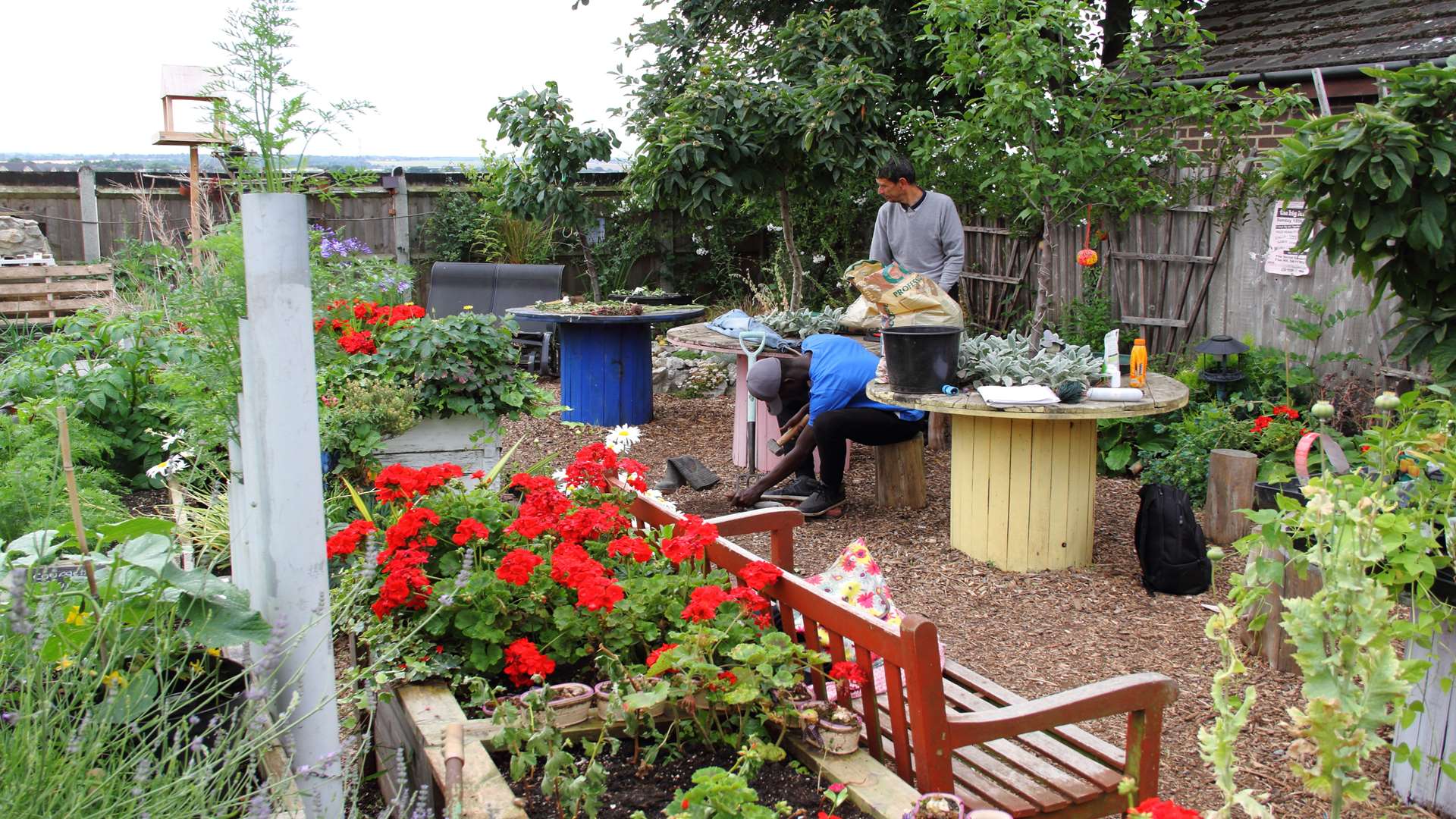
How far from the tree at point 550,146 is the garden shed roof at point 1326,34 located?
15.0 ft

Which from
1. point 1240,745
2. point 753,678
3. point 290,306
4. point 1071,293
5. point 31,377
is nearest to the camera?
point 290,306

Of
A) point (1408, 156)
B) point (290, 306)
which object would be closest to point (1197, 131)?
point (1408, 156)

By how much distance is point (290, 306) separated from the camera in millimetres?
1680

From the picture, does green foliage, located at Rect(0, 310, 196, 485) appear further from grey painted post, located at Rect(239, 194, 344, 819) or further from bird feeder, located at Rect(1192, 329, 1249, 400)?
bird feeder, located at Rect(1192, 329, 1249, 400)

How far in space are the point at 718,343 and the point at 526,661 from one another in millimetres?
4540

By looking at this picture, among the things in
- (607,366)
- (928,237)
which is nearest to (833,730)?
(928,237)

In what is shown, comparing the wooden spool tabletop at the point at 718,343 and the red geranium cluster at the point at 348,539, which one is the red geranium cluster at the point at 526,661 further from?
the wooden spool tabletop at the point at 718,343

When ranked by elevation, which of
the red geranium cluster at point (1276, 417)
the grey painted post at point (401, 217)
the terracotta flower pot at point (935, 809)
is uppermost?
the grey painted post at point (401, 217)

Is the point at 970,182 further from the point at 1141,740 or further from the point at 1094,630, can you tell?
the point at 1141,740

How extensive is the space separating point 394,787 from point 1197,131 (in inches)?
278

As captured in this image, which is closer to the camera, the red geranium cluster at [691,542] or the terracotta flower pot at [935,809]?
the terracotta flower pot at [935,809]

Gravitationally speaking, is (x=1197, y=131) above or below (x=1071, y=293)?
above

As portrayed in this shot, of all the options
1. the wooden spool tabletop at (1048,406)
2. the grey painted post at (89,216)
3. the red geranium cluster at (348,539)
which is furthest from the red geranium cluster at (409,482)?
the grey painted post at (89,216)

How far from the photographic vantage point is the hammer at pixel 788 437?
241 inches
